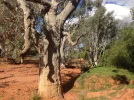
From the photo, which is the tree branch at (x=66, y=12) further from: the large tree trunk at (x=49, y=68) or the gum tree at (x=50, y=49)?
the large tree trunk at (x=49, y=68)

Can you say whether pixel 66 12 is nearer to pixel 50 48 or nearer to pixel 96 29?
pixel 50 48

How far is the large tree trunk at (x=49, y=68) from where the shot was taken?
32.5 ft

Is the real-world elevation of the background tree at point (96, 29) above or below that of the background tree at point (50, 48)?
above

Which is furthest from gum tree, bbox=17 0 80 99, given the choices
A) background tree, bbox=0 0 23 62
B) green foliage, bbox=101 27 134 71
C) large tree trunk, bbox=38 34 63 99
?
green foliage, bbox=101 27 134 71

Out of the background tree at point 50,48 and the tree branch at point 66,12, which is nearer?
the background tree at point 50,48

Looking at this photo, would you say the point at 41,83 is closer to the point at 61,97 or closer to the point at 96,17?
the point at 61,97

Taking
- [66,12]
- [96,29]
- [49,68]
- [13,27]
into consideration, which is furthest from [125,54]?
[96,29]

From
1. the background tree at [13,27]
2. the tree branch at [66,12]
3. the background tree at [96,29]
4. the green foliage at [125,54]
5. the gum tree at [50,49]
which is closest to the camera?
the gum tree at [50,49]

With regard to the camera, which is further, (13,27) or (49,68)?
(13,27)

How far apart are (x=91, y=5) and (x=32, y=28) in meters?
18.6

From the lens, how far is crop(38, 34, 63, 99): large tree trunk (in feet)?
32.5

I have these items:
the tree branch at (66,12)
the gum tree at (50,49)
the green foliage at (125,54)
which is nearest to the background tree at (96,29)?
the green foliage at (125,54)

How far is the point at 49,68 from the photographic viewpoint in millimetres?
10039

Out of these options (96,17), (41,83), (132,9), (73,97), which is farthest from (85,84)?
(96,17)
